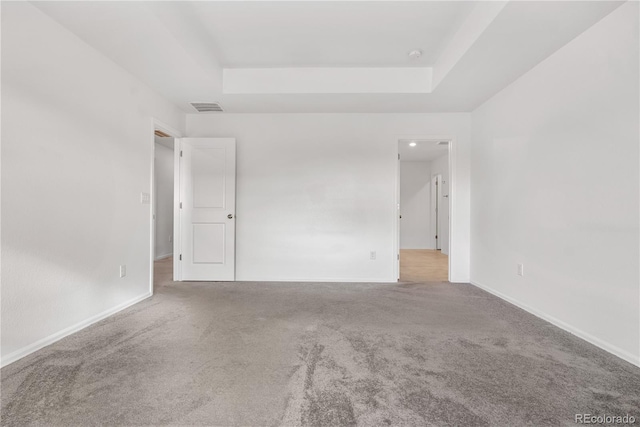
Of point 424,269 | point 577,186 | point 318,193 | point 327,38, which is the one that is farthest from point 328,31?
point 424,269

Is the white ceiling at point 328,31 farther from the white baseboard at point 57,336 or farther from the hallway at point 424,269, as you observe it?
the hallway at point 424,269

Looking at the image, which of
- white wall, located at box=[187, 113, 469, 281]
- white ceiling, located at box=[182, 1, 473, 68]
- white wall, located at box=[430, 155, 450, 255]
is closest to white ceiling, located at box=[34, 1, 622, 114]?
white ceiling, located at box=[182, 1, 473, 68]

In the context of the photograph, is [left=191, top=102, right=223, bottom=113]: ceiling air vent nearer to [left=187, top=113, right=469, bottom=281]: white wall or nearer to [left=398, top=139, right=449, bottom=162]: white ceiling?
[left=187, top=113, right=469, bottom=281]: white wall

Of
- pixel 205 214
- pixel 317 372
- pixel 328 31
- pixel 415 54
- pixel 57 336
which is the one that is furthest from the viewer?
pixel 205 214

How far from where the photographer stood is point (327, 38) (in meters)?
2.63

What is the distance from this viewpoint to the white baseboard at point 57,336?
1.77 meters

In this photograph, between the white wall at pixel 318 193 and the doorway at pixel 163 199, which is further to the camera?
the doorway at pixel 163 199

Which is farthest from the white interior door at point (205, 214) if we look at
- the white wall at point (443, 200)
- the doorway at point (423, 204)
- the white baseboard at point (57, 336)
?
the white wall at point (443, 200)

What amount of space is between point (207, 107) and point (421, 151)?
489 centimetres

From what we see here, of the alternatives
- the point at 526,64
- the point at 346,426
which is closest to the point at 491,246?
the point at 526,64

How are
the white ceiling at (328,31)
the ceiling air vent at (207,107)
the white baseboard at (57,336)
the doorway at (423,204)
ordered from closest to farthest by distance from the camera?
the white baseboard at (57,336), the white ceiling at (328,31), the ceiling air vent at (207,107), the doorway at (423,204)

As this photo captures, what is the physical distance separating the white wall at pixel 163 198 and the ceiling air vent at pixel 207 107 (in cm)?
223

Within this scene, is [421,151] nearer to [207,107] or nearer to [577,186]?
[577,186]

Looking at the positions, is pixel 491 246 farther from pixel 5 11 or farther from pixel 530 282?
pixel 5 11
